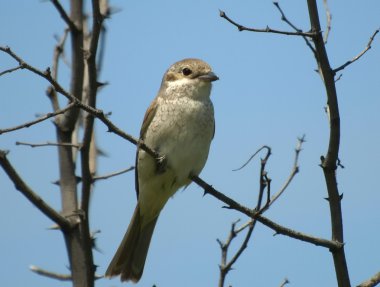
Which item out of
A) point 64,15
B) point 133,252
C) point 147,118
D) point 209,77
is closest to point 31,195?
point 147,118

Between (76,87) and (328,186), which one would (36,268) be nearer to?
(76,87)

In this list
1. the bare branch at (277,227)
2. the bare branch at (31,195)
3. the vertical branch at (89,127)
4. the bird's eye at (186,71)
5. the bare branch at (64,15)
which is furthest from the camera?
the bird's eye at (186,71)

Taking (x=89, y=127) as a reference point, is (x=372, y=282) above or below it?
below

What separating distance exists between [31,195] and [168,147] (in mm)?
1408

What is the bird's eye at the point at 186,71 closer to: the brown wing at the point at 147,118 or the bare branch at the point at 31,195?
the brown wing at the point at 147,118

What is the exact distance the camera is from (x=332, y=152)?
3.81 m

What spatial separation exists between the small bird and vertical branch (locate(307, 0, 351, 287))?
6.40 feet

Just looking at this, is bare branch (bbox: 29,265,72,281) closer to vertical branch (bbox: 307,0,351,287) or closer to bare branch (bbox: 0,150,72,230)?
bare branch (bbox: 0,150,72,230)

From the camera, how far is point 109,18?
5676mm

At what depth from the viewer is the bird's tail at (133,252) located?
6.36 metres

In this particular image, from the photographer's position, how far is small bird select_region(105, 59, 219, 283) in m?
5.67

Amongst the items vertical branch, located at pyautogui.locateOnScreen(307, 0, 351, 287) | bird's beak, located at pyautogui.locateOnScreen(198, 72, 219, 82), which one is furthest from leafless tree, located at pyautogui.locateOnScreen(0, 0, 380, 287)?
bird's beak, located at pyautogui.locateOnScreen(198, 72, 219, 82)

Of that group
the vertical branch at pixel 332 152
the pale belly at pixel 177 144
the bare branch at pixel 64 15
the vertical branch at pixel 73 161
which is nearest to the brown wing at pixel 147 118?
the pale belly at pixel 177 144

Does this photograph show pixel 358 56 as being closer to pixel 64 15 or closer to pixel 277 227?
pixel 277 227
